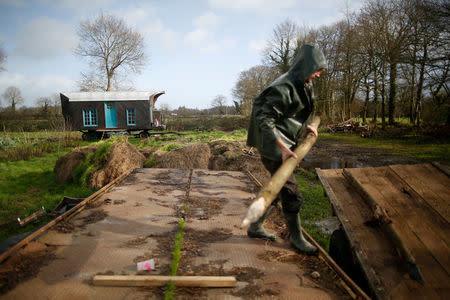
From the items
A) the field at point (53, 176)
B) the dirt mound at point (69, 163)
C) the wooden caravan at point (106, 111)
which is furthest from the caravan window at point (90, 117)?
the dirt mound at point (69, 163)

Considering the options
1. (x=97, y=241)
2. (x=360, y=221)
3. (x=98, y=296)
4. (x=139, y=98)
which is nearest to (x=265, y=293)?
(x=98, y=296)

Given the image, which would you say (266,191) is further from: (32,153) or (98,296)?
(32,153)

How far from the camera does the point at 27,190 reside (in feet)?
24.3

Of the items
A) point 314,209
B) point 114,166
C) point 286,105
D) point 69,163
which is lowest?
point 314,209

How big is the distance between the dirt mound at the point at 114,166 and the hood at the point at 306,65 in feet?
16.7

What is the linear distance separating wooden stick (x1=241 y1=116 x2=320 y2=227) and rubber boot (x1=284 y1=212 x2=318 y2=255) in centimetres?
64

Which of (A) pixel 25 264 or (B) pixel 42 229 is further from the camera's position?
(B) pixel 42 229

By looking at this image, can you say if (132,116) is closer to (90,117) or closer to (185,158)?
(90,117)

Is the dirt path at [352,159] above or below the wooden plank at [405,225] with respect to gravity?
below

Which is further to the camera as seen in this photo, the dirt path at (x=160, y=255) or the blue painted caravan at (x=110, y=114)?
the blue painted caravan at (x=110, y=114)

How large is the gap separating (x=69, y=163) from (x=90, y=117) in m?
13.9

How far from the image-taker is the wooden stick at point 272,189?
186 cm

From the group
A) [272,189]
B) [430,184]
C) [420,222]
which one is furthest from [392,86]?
[272,189]

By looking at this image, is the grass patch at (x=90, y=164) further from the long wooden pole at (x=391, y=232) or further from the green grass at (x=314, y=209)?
the long wooden pole at (x=391, y=232)
